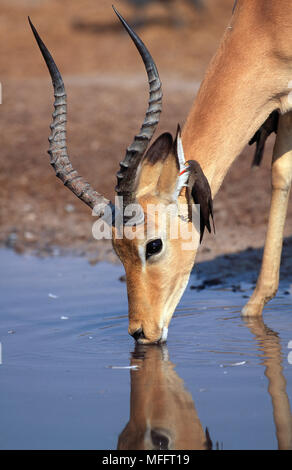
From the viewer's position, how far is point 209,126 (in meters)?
5.39

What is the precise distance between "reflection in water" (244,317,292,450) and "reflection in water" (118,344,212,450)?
0.34m

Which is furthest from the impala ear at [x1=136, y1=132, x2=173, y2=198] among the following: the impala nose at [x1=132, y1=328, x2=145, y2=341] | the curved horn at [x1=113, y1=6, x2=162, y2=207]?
the impala nose at [x1=132, y1=328, x2=145, y2=341]

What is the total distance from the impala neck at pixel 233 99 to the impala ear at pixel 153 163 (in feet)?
0.78

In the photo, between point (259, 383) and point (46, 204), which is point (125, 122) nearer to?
point (46, 204)

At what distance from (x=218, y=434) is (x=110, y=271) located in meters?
4.09

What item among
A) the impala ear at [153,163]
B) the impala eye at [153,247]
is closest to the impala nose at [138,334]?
the impala eye at [153,247]

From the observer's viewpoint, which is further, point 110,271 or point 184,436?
point 110,271

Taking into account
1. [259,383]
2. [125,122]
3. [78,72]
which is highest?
[78,72]

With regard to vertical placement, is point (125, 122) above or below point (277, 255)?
above

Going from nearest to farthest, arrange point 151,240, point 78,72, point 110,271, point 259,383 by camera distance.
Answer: point 259,383 → point 151,240 → point 110,271 → point 78,72

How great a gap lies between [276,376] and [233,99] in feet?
5.98

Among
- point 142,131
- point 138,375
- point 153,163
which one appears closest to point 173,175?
point 153,163

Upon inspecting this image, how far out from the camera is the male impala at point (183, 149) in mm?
5180
